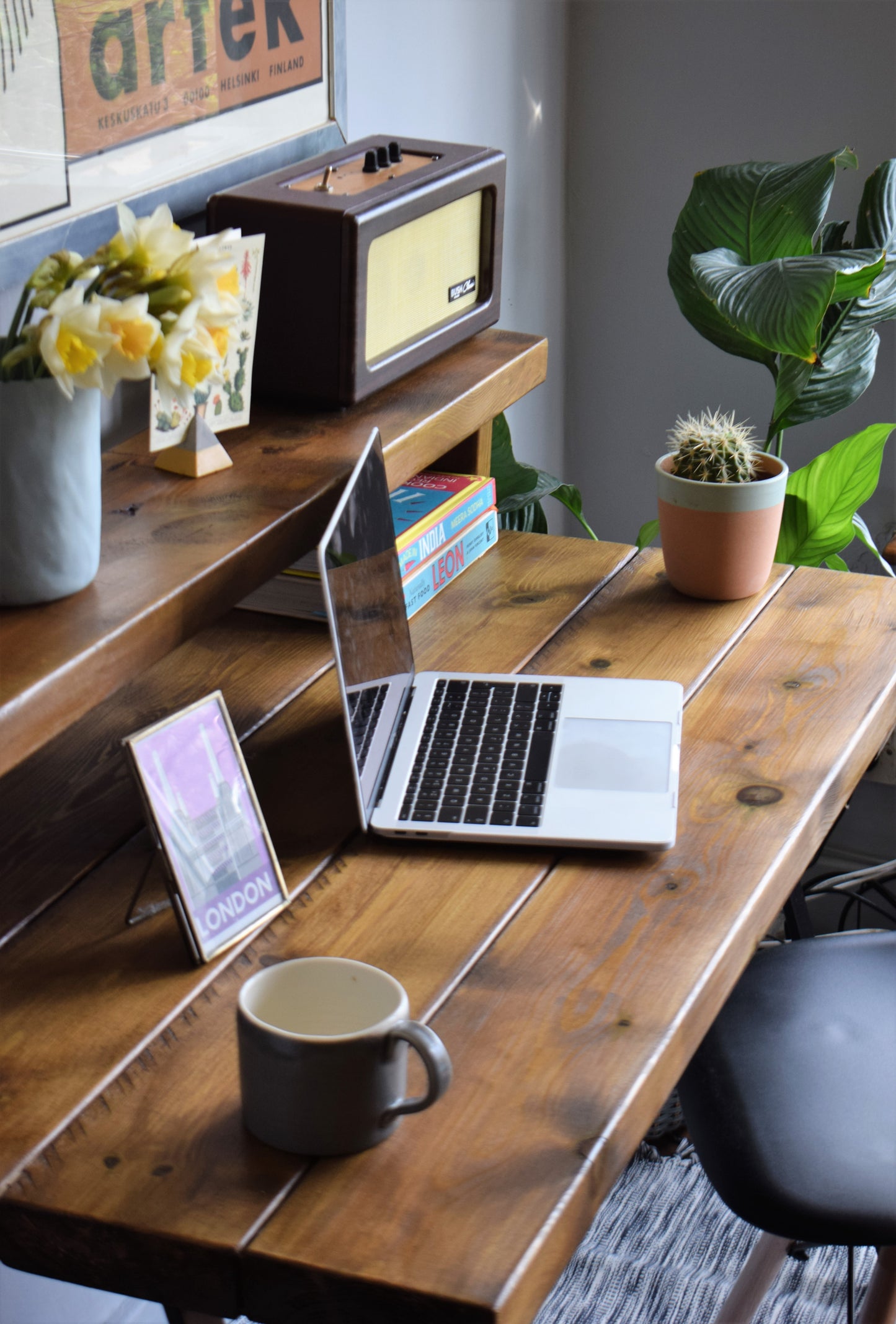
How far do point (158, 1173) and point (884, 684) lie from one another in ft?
2.69

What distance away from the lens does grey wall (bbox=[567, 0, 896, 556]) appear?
2.08 metres

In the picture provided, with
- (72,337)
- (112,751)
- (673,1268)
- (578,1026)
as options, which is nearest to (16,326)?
(72,337)

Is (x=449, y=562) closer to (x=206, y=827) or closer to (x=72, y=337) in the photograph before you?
(x=206, y=827)

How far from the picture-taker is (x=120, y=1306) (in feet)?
5.12

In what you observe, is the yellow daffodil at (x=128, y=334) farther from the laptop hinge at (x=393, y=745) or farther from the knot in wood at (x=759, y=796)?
the knot in wood at (x=759, y=796)

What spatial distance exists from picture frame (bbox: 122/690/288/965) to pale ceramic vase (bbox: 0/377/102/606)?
124 millimetres

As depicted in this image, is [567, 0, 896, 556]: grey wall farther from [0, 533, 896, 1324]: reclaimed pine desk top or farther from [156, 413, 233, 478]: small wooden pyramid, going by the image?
[156, 413, 233, 478]: small wooden pyramid

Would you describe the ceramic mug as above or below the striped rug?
above

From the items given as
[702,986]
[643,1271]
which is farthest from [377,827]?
[643,1271]

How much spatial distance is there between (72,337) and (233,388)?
1.45 feet

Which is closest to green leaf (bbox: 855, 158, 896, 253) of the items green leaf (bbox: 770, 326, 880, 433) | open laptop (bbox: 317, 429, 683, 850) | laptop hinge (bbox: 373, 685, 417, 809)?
green leaf (bbox: 770, 326, 880, 433)

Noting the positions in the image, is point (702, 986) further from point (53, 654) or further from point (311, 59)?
point (311, 59)

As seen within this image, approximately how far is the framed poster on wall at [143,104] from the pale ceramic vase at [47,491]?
0.26 m

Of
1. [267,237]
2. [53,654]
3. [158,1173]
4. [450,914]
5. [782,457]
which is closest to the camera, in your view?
[158,1173]
